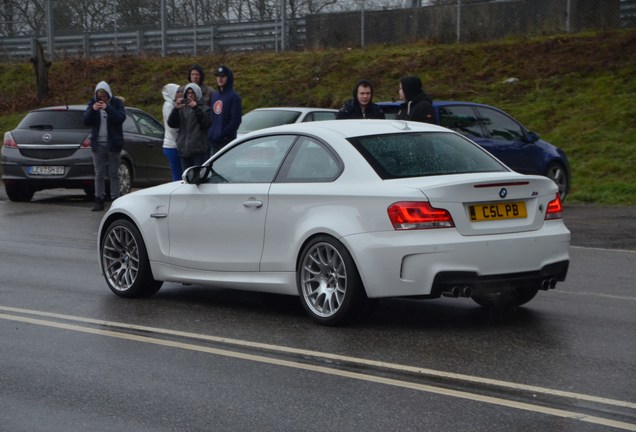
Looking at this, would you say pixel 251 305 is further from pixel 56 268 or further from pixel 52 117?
pixel 52 117

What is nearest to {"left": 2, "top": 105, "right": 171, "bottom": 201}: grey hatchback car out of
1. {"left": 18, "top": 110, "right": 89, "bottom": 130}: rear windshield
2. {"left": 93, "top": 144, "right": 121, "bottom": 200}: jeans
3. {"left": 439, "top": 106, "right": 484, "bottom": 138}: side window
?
{"left": 18, "top": 110, "right": 89, "bottom": 130}: rear windshield

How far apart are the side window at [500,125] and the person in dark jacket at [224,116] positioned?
4.06 meters

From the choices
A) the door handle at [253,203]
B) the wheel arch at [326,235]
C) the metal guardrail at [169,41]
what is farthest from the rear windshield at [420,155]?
the metal guardrail at [169,41]

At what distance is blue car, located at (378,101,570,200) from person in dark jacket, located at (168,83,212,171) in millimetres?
2608

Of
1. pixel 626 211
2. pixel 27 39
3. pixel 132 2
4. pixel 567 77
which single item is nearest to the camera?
pixel 626 211

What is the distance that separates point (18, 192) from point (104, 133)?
283 centimetres

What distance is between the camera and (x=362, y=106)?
1357 cm

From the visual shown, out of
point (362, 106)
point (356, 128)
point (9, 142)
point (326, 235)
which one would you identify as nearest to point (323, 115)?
point (9, 142)

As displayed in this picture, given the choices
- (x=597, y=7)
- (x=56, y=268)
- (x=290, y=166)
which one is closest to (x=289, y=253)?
(x=290, y=166)

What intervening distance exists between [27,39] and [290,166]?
106 ft

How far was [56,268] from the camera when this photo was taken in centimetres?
1178

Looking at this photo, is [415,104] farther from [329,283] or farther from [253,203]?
[329,283]

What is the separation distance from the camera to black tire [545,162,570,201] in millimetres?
18297

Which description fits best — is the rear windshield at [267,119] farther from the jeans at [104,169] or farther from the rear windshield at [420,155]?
the rear windshield at [420,155]
